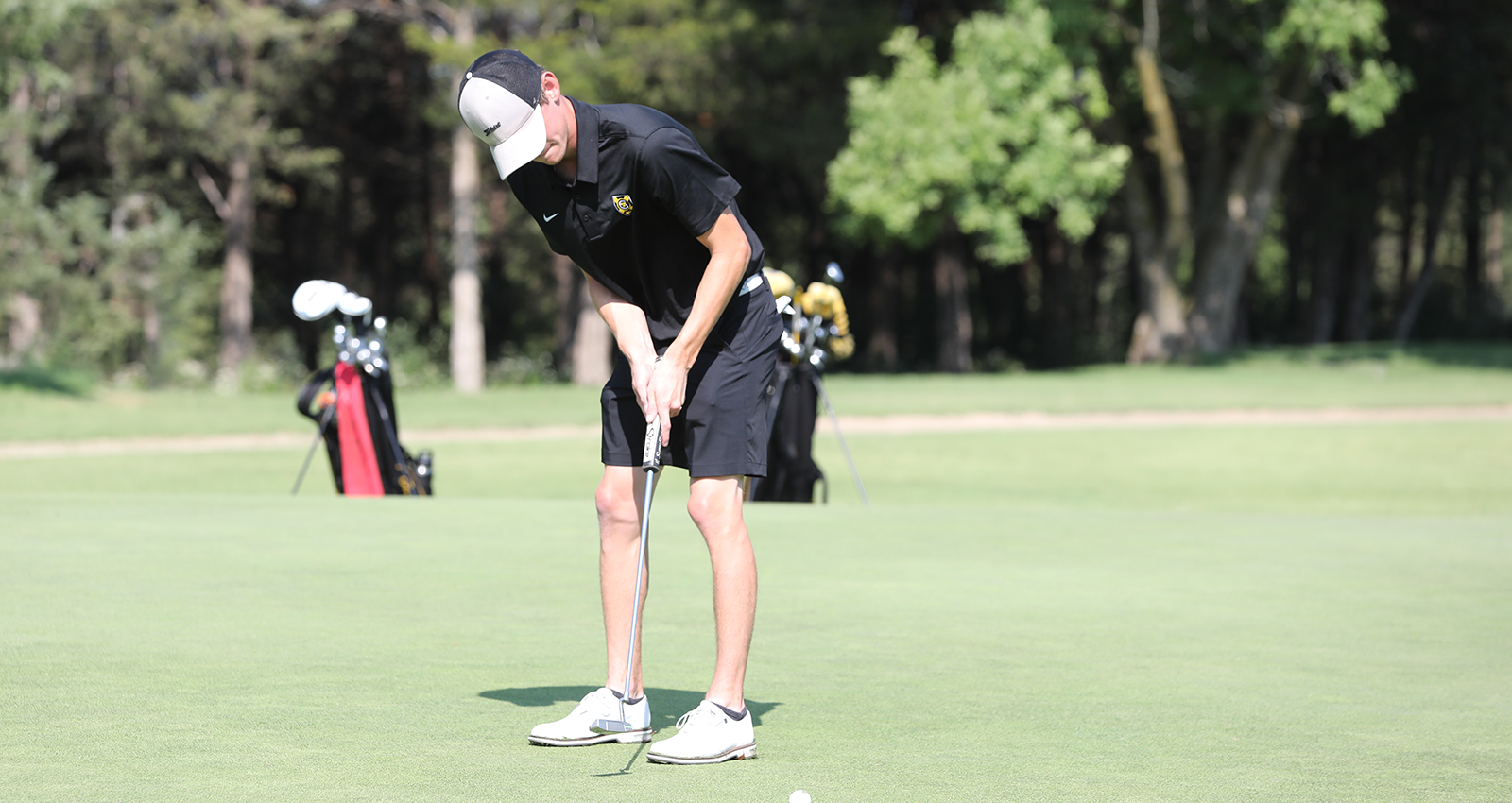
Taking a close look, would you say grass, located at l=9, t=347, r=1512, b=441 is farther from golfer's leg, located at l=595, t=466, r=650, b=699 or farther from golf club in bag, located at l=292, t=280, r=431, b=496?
golfer's leg, located at l=595, t=466, r=650, b=699

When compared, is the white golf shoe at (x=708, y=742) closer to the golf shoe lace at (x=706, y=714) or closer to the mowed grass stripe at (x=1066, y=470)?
the golf shoe lace at (x=706, y=714)

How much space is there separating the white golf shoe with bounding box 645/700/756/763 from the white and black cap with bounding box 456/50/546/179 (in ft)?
4.99

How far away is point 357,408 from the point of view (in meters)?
11.4

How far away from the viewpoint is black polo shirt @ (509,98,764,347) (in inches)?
165

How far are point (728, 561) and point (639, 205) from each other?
39.7 inches

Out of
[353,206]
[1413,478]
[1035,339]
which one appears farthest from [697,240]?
[353,206]

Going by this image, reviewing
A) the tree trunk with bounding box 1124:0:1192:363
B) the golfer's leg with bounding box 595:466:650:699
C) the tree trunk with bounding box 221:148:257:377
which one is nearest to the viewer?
the golfer's leg with bounding box 595:466:650:699

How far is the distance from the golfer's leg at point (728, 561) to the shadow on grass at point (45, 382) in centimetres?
2264

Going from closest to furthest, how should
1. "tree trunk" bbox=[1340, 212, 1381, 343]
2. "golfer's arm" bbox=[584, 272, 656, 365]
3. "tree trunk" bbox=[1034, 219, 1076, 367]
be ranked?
"golfer's arm" bbox=[584, 272, 656, 365], "tree trunk" bbox=[1034, 219, 1076, 367], "tree trunk" bbox=[1340, 212, 1381, 343]

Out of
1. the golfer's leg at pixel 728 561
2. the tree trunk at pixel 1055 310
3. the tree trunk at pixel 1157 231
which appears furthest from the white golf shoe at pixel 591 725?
the tree trunk at pixel 1055 310

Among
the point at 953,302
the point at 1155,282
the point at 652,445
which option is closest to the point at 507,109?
the point at 652,445

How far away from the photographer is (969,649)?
231 inches

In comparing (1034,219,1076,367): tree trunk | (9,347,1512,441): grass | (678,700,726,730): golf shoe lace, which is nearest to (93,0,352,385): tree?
(9,347,1512,441): grass

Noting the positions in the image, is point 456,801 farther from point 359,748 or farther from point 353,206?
point 353,206
